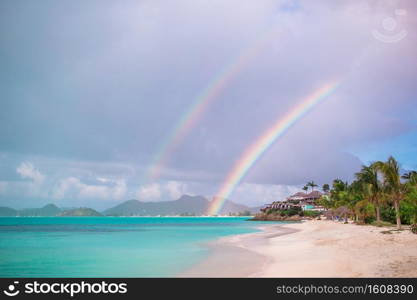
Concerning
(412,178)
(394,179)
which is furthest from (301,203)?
(394,179)

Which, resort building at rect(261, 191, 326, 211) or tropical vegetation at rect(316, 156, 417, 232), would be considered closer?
tropical vegetation at rect(316, 156, 417, 232)

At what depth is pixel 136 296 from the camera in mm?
11977

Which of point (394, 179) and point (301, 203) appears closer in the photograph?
point (394, 179)

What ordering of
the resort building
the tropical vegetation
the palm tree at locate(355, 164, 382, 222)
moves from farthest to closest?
the resort building < the palm tree at locate(355, 164, 382, 222) < the tropical vegetation

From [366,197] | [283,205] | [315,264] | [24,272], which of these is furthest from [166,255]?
[283,205]

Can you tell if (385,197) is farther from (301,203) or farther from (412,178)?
(301,203)

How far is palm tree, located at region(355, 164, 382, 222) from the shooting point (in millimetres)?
48188

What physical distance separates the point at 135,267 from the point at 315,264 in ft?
34.3

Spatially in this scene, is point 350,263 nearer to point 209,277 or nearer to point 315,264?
point 315,264

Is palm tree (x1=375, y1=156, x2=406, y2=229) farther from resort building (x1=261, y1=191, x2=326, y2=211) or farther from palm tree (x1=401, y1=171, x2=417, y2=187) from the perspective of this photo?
resort building (x1=261, y1=191, x2=326, y2=211)

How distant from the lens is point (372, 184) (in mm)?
49281

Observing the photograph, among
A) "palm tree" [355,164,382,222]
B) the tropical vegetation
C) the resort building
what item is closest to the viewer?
the tropical vegetation

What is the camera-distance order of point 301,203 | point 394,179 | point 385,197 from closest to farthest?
point 394,179 → point 385,197 → point 301,203

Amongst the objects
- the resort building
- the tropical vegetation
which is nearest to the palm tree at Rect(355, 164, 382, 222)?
the tropical vegetation
